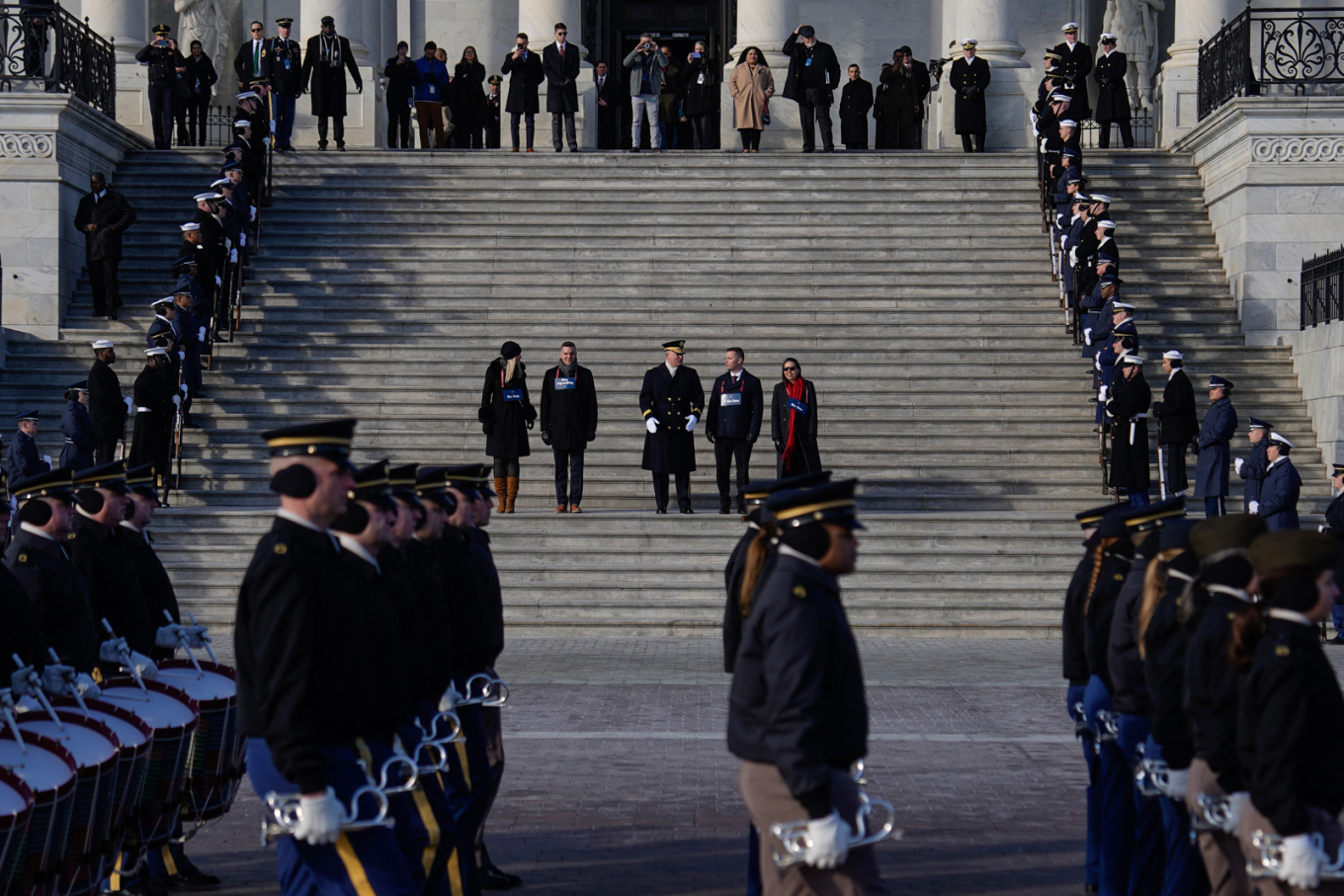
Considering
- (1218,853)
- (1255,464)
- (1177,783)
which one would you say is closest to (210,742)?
(1177,783)

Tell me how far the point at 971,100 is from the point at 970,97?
47 mm

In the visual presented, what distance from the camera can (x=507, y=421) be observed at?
19.0 m

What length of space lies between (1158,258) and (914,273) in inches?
132

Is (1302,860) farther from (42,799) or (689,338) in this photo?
(689,338)

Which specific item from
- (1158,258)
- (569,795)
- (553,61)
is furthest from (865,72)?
(569,795)

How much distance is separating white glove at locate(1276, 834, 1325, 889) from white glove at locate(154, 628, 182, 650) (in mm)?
5378

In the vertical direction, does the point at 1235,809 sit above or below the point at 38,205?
below

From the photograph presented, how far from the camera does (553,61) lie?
27.6m

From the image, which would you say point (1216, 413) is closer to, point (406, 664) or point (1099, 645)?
point (1099, 645)

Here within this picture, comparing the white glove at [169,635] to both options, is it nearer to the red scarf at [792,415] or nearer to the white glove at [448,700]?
the white glove at [448,700]

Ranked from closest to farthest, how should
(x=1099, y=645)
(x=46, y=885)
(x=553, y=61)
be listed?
(x=46, y=885)
(x=1099, y=645)
(x=553, y=61)

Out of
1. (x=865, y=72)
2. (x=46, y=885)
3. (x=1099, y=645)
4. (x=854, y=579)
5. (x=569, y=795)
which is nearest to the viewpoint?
(x=46, y=885)

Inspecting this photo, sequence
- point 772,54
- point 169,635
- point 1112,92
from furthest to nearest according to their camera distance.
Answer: point 772,54 → point 1112,92 → point 169,635

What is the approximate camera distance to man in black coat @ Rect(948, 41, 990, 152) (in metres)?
27.3
